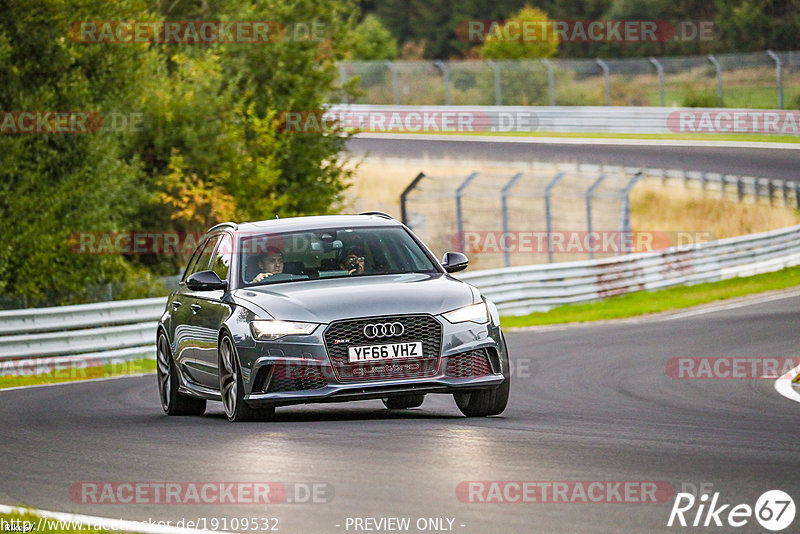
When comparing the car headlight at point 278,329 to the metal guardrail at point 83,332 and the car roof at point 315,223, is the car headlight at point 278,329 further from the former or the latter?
the metal guardrail at point 83,332

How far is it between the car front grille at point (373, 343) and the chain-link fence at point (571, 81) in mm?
36582

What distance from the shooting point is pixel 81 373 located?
1969cm

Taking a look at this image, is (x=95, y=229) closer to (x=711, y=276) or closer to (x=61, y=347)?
(x=61, y=347)

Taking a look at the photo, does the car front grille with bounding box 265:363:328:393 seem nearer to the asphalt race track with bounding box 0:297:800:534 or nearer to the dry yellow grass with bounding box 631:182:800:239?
Result: the asphalt race track with bounding box 0:297:800:534

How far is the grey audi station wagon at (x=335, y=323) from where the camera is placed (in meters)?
10.1

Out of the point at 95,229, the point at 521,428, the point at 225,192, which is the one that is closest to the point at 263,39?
the point at 225,192

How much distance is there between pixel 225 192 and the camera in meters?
34.6

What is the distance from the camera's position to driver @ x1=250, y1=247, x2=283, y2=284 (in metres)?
11.3

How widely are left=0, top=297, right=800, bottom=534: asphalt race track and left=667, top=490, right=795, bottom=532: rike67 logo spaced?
7 centimetres

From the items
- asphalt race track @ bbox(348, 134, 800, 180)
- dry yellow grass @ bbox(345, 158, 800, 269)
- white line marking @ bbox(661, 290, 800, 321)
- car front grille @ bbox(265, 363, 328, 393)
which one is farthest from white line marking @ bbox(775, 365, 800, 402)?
asphalt race track @ bbox(348, 134, 800, 180)

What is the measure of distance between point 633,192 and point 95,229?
1905cm

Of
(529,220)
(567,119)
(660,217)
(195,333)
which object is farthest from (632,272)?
(567,119)

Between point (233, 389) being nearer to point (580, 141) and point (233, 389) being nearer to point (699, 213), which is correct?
→ point (699, 213)

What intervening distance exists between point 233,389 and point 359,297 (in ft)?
4.11
